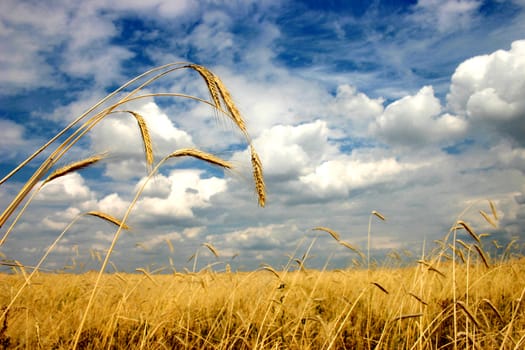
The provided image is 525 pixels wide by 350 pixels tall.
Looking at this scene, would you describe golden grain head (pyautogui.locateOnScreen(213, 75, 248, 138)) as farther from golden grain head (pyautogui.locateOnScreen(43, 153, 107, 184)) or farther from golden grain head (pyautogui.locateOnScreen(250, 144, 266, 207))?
golden grain head (pyautogui.locateOnScreen(43, 153, 107, 184))

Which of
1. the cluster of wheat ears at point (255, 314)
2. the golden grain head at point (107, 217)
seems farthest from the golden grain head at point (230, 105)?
the golden grain head at point (107, 217)

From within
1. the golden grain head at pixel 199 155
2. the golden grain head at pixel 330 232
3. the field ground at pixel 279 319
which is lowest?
the field ground at pixel 279 319

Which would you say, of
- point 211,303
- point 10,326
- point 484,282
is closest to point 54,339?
point 10,326

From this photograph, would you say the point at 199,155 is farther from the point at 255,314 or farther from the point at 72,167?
the point at 255,314

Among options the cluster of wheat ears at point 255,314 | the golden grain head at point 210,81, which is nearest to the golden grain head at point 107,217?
→ the cluster of wheat ears at point 255,314

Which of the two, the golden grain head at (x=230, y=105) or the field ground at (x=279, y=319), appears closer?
the golden grain head at (x=230, y=105)

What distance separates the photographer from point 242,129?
2332 millimetres

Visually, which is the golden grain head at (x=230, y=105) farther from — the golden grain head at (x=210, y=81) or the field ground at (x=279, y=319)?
the field ground at (x=279, y=319)

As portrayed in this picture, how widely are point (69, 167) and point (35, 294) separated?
4.46 metres

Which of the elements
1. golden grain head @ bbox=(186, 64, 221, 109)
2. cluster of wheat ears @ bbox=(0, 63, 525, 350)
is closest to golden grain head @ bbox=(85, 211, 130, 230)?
cluster of wheat ears @ bbox=(0, 63, 525, 350)

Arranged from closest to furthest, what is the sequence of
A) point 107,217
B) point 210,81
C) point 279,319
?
1. point 210,81
2. point 107,217
3. point 279,319

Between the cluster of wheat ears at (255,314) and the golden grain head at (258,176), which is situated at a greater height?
the golden grain head at (258,176)

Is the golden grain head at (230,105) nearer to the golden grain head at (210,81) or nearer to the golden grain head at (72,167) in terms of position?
the golden grain head at (210,81)

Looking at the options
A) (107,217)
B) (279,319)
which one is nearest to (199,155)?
(107,217)
